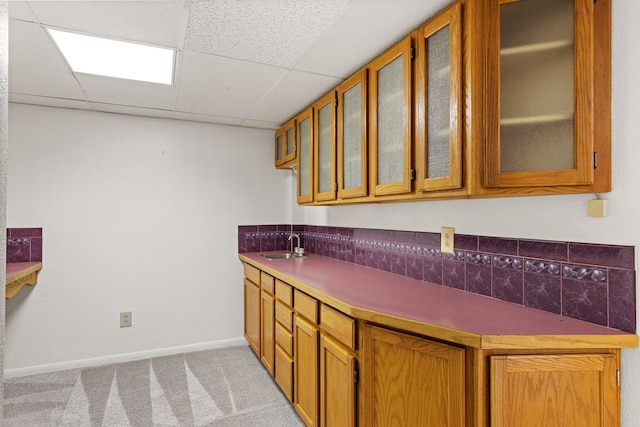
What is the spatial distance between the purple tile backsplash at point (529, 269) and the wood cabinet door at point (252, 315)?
3.40 feet

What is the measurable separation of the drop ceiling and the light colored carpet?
215cm

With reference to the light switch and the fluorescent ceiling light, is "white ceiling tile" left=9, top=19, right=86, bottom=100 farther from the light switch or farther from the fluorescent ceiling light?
the light switch

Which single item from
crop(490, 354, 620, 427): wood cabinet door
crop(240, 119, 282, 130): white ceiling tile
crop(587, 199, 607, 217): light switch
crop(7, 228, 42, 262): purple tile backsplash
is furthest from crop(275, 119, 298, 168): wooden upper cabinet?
crop(490, 354, 620, 427): wood cabinet door

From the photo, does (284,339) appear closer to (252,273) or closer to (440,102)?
(252,273)

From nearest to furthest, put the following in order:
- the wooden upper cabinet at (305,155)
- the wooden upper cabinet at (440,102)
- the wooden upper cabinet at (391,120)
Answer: the wooden upper cabinet at (440,102)
the wooden upper cabinet at (391,120)
the wooden upper cabinet at (305,155)

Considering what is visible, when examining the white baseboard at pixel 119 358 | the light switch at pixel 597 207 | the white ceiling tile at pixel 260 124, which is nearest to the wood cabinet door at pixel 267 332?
the white baseboard at pixel 119 358

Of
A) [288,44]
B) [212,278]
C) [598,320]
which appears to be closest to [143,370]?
[212,278]

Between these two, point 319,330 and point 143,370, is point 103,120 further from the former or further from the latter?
point 319,330

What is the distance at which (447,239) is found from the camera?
6.18 feet

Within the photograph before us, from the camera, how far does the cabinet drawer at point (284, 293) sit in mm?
2205

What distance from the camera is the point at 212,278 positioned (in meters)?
3.36

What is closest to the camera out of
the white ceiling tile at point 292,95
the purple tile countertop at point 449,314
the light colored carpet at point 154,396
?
the purple tile countertop at point 449,314

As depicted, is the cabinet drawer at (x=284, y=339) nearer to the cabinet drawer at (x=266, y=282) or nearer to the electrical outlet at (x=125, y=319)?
the cabinet drawer at (x=266, y=282)

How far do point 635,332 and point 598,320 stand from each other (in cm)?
11
